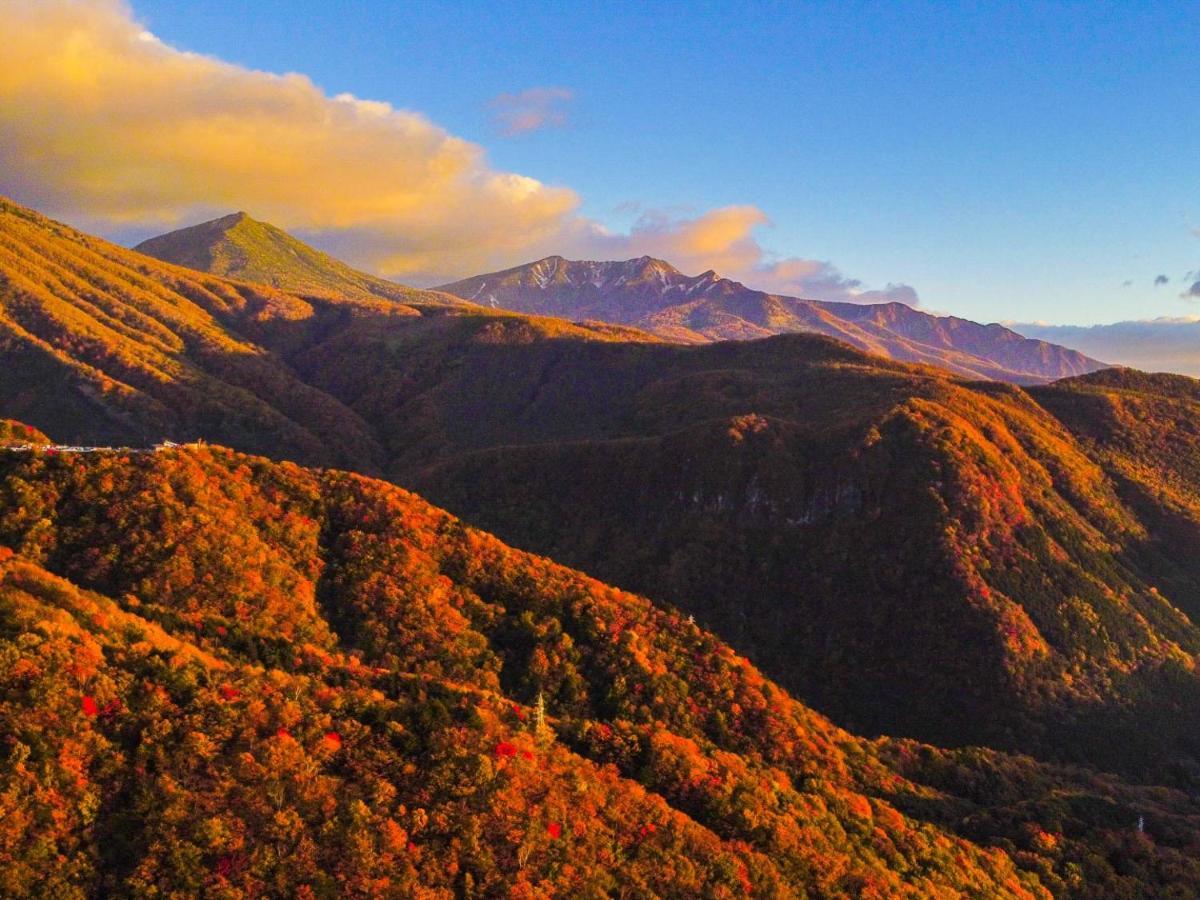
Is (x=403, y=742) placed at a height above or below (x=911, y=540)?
above

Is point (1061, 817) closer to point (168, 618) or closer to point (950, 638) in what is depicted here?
point (950, 638)

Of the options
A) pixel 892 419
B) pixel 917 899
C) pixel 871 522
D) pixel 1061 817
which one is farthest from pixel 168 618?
pixel 892 419

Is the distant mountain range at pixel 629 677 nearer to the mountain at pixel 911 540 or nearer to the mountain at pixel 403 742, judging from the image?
the mountain at pixel 403 742

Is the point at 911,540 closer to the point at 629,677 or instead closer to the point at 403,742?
the point at 629,677

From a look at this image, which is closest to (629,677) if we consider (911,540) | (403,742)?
(403,742)

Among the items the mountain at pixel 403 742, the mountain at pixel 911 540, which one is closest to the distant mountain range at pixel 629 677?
the mountain at pixel 403 742

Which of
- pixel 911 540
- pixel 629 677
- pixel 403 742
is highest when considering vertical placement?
pixel 403 742

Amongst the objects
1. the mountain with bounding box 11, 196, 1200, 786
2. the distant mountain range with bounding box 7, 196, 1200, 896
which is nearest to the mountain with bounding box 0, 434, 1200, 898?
the distant mountain range with bounding box 7, 196, 1200, 896

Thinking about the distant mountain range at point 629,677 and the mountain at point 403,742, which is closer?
the mountain at point 403,742
